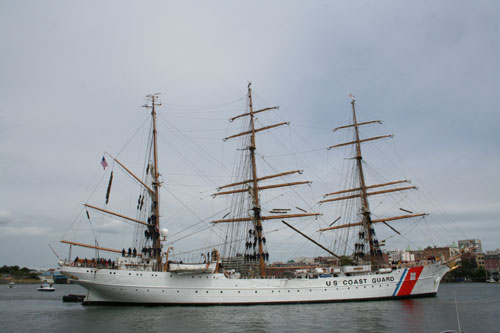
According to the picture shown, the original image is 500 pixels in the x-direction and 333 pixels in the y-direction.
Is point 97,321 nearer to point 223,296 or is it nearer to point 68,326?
point 68,326

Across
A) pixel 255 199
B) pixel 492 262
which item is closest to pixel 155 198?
pixel 255 199

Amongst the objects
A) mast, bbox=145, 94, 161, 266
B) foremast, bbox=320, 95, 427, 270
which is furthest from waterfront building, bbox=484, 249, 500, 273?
mast, bbox=145, 94, 161, 266

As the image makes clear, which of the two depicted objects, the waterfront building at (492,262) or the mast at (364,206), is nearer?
the mast at (364,206)

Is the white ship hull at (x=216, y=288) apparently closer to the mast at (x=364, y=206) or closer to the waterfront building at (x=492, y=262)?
the mast at (x=364, y=206)

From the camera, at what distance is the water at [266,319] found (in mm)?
23703

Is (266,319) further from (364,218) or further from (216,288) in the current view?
(364,218)

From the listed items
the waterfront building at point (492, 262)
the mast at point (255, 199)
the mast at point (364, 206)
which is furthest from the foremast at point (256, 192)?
the waterfront building at point (492, 262)

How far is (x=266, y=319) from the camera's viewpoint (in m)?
26.9

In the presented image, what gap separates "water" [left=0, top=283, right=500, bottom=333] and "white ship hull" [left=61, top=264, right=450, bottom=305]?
1.00m

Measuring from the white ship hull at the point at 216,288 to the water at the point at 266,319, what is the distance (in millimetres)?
1004

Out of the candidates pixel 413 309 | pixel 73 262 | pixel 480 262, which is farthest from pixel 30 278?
pixel 480 262

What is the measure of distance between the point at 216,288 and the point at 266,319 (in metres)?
8.60

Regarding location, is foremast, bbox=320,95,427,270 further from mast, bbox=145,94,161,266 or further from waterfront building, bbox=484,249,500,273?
waterfront building, bbox=484,249,500,273

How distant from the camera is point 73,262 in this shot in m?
35.0
